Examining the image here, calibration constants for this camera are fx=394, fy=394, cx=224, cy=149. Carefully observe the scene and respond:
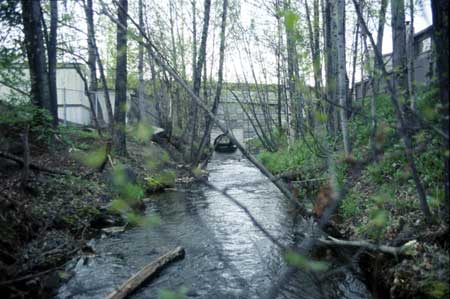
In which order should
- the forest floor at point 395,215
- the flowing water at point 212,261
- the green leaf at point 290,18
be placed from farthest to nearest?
the flowing water at point 212,261
the forest floor at point 395,215
the green leaf at point 290,18

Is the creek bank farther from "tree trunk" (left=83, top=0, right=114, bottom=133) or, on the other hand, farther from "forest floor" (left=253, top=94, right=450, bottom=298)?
"tree trunk" (left=83, top=0, right=114, bottom=133)

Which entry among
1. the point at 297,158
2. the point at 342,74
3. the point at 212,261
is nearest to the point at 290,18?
the point at 212,261

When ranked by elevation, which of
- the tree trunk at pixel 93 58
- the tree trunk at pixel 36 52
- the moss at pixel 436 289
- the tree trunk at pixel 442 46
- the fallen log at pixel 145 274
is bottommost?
the fallen log at pixel 145 274

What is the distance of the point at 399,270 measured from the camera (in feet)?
13.1

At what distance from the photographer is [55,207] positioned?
641 cm

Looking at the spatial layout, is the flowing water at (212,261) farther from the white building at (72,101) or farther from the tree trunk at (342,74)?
the white building at (72,101)

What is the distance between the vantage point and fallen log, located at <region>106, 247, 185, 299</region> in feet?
14.0

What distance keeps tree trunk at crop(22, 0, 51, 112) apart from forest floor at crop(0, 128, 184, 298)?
966mm

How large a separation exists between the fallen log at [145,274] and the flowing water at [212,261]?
84mm

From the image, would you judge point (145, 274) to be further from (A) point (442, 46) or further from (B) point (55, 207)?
(A) point (442, 46)

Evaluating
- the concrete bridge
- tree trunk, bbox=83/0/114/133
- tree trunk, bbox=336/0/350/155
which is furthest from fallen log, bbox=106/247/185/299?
the concrete bridge

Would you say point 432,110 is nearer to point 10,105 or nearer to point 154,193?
point 10,105

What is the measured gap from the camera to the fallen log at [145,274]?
14.0ft

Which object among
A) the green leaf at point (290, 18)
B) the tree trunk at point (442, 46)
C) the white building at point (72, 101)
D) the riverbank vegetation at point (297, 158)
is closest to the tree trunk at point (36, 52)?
the riverbank vegetation at point (297, 158)
